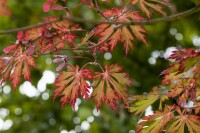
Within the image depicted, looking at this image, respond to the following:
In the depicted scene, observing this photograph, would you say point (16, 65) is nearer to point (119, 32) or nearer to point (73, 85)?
point (73, 85)

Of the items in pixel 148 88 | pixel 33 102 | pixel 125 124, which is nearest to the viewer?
pixel 125 124

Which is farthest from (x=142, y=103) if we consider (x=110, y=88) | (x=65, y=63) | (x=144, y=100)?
(x=65, y=63)

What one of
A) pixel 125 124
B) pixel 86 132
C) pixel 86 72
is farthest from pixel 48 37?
pixel 86 132

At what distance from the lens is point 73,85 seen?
1042 mm

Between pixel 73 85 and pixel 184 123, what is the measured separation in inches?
10.8

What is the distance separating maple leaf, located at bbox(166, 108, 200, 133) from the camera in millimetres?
980

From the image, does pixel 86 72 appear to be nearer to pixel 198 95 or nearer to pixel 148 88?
pixel 198 95

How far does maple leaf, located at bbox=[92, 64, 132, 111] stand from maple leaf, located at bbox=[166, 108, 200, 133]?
13 cm

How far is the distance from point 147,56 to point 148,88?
0.20m

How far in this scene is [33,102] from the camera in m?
2.80

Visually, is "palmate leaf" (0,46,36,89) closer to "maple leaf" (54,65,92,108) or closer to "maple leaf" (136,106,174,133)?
"maple leaf" (54,65,92,108)

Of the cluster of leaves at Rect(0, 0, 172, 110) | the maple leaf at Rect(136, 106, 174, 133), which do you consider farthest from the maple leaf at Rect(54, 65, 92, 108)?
the maple leaf at Rect(136, 106, 174, 133)

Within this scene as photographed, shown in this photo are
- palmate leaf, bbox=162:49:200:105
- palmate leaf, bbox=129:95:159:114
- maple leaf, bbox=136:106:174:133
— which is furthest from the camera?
palmate leaf, bbox=129:95:159:114

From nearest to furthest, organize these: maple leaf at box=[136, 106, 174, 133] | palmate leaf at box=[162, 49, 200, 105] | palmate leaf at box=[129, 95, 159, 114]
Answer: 1. palmate leaf at box=[162, 49, 200, 105]
2. maple leaf at box=[136, 106, 174, 133]
3. palmate leaf at box=[129, 95, 159, 114]
